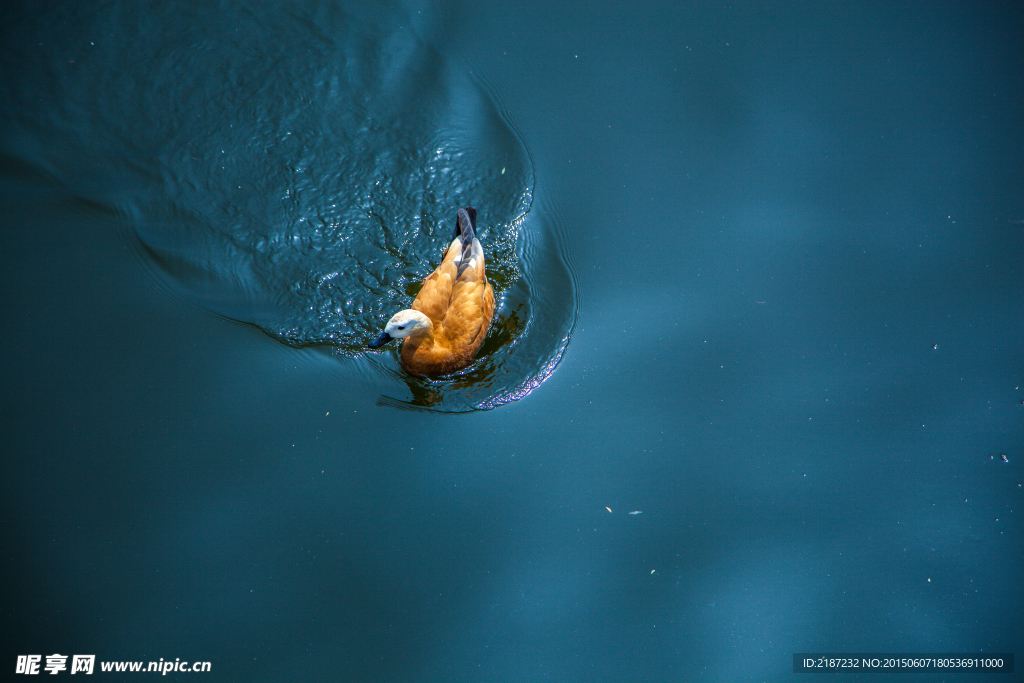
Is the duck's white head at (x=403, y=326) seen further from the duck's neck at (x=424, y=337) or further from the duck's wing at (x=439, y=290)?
the duck's wing at (x=439, y=290)

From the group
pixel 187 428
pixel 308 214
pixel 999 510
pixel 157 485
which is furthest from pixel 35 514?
pixel 999 510

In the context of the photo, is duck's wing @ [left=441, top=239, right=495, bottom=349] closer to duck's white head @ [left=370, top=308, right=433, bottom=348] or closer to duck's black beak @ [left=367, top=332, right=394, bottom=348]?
duck's white head @ [left=370, top=308, right=433, bottom=348]

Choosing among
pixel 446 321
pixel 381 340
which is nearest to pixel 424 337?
pixel 446 321

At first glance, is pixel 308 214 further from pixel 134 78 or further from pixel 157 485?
pixel 157 485

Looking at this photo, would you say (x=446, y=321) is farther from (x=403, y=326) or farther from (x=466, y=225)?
(x=466, y=225)

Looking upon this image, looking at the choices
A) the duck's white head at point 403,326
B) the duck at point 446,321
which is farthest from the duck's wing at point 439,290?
the duck's white head at point 403,326
